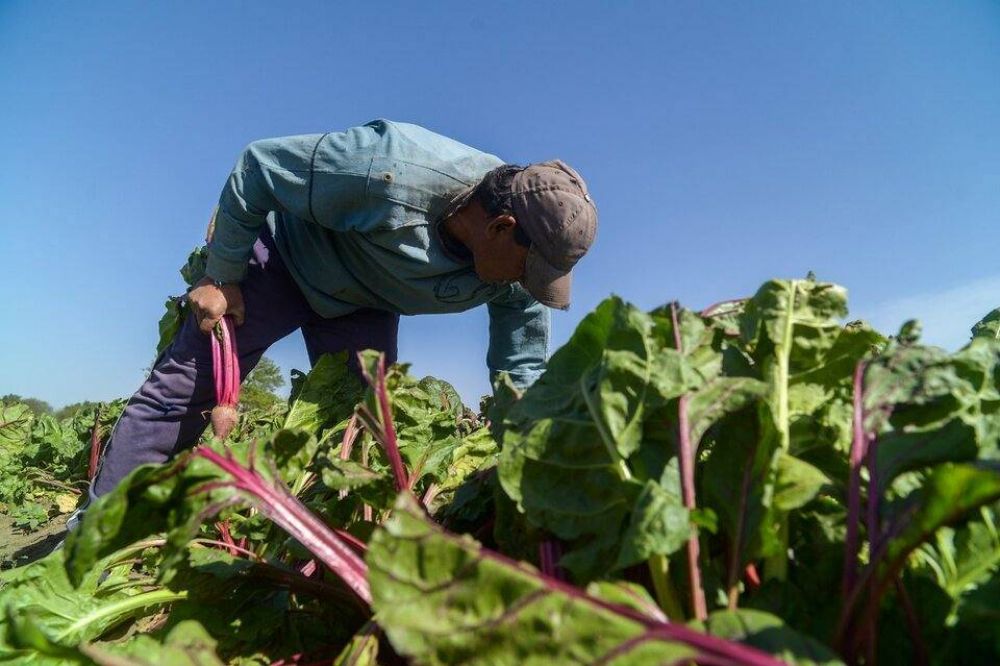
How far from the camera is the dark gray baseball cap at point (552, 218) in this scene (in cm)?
337

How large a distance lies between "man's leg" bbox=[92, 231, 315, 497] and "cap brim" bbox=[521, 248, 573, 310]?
1604 millimetres

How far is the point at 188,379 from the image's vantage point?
12.3 feet

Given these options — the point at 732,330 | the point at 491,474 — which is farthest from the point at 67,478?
the point at 732,330

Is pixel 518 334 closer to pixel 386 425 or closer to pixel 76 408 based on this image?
pixel 386 425

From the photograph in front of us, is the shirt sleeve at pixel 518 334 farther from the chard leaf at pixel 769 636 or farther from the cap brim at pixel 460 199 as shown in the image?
the chard leaf at pixel 769 636

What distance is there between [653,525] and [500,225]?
2.64 m

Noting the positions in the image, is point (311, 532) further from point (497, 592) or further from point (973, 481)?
point (973, 481)

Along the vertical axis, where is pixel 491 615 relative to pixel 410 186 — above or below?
below

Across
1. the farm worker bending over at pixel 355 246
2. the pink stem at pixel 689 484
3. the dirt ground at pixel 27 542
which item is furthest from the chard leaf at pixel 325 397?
the pink stem at pixel 689 484

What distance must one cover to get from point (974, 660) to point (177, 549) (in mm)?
1317

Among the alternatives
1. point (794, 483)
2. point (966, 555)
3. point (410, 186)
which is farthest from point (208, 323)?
point (966, 555)

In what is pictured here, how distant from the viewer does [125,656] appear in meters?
0.98

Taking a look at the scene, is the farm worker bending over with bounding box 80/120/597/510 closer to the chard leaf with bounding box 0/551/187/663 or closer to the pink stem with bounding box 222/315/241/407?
the pink stem with bounding box 222/315/241/407

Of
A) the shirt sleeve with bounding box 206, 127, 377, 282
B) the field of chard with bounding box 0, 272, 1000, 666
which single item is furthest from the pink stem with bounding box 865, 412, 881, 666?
the shirt sleeve with bounding box 206, 127, 377, 282
